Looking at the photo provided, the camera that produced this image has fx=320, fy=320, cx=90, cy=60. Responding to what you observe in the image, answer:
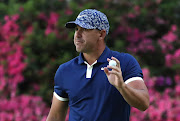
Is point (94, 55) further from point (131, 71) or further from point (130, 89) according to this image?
point (130, 89)

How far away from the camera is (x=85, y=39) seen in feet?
8.45

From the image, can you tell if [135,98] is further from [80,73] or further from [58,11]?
[58,11]

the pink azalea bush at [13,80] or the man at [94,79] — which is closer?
the man at [94,79]

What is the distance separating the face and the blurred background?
8.36ft

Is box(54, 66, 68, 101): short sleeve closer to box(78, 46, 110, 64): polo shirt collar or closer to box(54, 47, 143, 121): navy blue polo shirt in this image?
box(54, 47, 143, 121): navy blue polo shirt

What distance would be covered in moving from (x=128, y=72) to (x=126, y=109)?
306 mm

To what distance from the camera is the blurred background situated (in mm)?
5312

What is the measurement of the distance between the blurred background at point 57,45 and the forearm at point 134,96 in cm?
261

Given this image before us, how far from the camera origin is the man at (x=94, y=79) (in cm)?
249

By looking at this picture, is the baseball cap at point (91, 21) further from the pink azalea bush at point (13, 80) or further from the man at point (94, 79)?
the pink azalea bush at point (13, 80)

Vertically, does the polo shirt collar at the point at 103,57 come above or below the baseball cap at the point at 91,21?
below

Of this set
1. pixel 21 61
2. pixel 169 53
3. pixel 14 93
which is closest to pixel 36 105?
pixel 14 93

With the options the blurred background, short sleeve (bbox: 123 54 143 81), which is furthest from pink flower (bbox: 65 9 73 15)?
short sleeve (bbox: 123 54 143 81)

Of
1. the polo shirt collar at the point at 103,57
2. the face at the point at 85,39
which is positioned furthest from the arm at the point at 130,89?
the face at the point at 85,39
